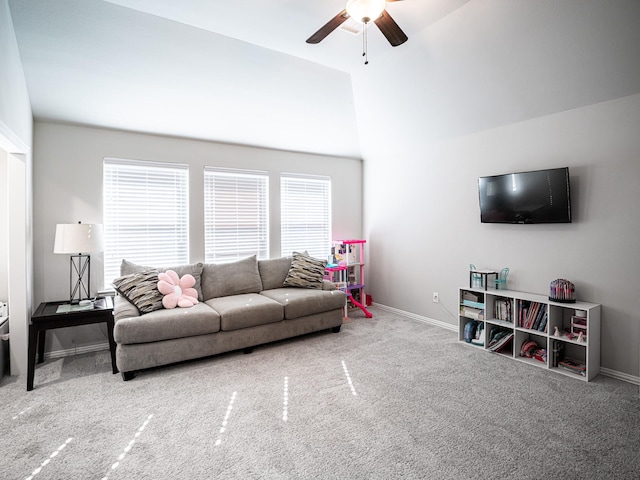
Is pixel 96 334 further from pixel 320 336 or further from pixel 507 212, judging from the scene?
pixel 507 212

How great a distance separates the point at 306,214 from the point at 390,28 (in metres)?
3.31

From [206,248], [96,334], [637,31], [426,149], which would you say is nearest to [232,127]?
[206,248]

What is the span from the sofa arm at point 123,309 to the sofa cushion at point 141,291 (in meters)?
0.04

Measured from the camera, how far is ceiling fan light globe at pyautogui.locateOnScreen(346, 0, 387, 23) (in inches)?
79.7

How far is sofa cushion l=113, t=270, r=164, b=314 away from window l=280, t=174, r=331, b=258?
78.4 inches

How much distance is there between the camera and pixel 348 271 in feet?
18.0

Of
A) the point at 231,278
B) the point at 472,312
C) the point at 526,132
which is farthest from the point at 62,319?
the point at 526,132

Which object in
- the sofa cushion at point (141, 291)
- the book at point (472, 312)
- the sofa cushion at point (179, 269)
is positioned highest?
the sofa cushion at point (179, 269)

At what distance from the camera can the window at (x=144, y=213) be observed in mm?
3920

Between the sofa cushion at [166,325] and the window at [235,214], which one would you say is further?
the window at [235,214]

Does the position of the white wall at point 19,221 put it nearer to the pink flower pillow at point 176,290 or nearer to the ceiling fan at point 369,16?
the pink flower pillow at point 176,290

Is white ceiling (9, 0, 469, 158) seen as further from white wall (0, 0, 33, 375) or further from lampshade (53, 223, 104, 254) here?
lampshade (53, 223, 104, 254)

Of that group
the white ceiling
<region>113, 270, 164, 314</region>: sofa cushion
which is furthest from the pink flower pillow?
the white ceiling

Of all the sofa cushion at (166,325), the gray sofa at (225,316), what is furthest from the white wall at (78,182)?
the sofa cushion at (166,325)
